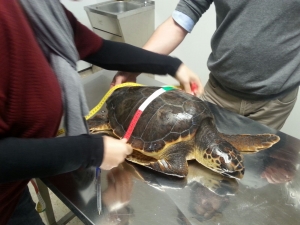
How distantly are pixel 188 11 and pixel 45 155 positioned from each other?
711 mm

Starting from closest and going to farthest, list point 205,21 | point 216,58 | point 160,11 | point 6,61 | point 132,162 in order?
point 6,61, point 132,162, point 216,58, point 205,21, point 160,11

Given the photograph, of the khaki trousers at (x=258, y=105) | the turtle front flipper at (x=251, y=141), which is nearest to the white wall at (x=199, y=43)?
the khaki trousers at (x=258, y=105)

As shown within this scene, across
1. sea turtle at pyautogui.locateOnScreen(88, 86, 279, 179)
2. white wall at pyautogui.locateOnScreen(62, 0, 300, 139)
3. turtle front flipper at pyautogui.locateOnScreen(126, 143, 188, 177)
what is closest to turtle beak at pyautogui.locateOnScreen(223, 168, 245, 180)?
sea turtle at pyautogui.locateOnScreen(88, 86, 279, 179)

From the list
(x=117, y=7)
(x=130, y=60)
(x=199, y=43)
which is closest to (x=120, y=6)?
(x=117, y=7)

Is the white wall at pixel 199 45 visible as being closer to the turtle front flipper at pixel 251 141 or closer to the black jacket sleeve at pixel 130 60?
the turtle front flipper at pixel 251 141

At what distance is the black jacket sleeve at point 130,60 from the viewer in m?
0.72

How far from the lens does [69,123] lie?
0.53m

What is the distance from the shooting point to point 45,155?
1.42ft

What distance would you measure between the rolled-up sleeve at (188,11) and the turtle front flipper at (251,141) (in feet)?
1.44

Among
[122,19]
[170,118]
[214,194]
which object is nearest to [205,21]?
[122,19]

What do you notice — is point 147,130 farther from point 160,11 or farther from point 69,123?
point 160,11

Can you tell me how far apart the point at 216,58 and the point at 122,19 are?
1093 mm

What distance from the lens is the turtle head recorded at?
623mm

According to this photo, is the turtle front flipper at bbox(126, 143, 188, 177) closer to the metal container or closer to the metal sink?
the metal container
